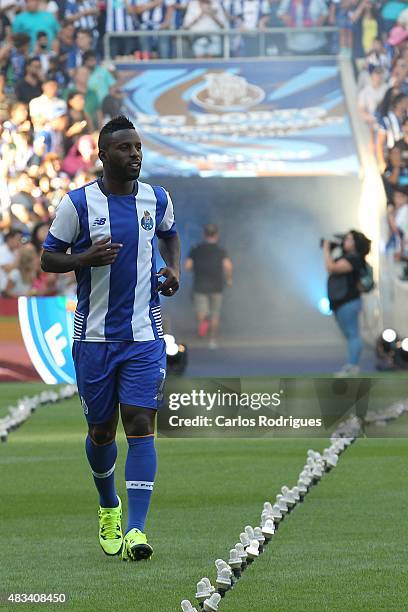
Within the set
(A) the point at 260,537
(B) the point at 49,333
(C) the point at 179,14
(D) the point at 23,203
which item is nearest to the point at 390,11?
(C) the point at 179,14

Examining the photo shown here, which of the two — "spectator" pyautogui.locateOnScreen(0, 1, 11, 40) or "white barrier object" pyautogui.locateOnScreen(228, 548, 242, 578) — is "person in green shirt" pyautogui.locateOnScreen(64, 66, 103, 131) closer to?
"spectator" pyautogui.locateOnScreen(0, 1, 11, 40)

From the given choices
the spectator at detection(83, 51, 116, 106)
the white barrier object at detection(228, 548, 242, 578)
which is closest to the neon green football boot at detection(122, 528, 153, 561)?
the white barrier object at detection(228, 548, 242, 578)

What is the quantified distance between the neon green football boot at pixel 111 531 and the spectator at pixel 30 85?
2159 cm

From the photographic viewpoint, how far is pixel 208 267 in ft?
93.5

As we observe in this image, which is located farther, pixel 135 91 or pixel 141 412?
pixel 135 91

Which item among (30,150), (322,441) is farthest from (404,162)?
(322,441)

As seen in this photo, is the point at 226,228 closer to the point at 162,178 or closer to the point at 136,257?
the point at 162,178

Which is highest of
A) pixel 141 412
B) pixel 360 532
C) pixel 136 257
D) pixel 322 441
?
pixel 136 257

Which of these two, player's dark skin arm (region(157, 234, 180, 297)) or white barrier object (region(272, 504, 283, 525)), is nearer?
player's dark skin arm (region(157, 234, 180, 297))

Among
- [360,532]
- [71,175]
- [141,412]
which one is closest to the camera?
[141,412]

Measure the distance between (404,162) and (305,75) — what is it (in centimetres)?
299

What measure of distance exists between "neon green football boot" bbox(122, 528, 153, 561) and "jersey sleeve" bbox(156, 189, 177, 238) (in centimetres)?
155

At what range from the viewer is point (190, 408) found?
14414 mm

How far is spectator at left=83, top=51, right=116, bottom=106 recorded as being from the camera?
30.7m
